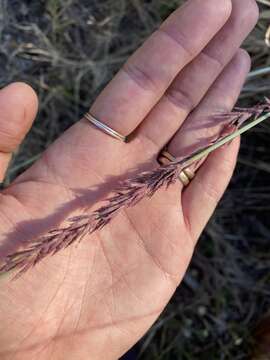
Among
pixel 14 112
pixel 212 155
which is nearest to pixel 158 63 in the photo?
pixel 212 155

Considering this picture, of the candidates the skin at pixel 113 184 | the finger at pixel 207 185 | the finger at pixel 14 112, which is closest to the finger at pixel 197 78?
the skin at pixel 113 184

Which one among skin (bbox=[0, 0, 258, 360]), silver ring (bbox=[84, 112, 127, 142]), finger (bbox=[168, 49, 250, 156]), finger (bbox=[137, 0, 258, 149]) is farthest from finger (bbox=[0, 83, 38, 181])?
finger (bbox=[168, 49, 250, 156])

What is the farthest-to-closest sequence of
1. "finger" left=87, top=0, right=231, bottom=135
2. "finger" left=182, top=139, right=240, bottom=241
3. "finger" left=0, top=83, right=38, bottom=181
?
"finger" left=182, top=139, right=240, bottom=241 → "finger" left=87, top=0, right=231, bottom=135 → "finger" left=0, top=83, right=38, bottom=181

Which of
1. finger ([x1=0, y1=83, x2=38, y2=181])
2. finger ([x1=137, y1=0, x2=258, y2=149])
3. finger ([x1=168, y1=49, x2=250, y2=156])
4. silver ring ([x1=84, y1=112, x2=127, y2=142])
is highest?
finger ([x1=0, y1=83, x2=38, y2=181])

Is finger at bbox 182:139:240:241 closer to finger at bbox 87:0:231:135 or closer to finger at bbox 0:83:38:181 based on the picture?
finger at bbox 87:0:231:135

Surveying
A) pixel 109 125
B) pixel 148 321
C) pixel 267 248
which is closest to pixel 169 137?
pixel 109 125

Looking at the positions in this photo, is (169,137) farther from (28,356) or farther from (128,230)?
(28,356)
